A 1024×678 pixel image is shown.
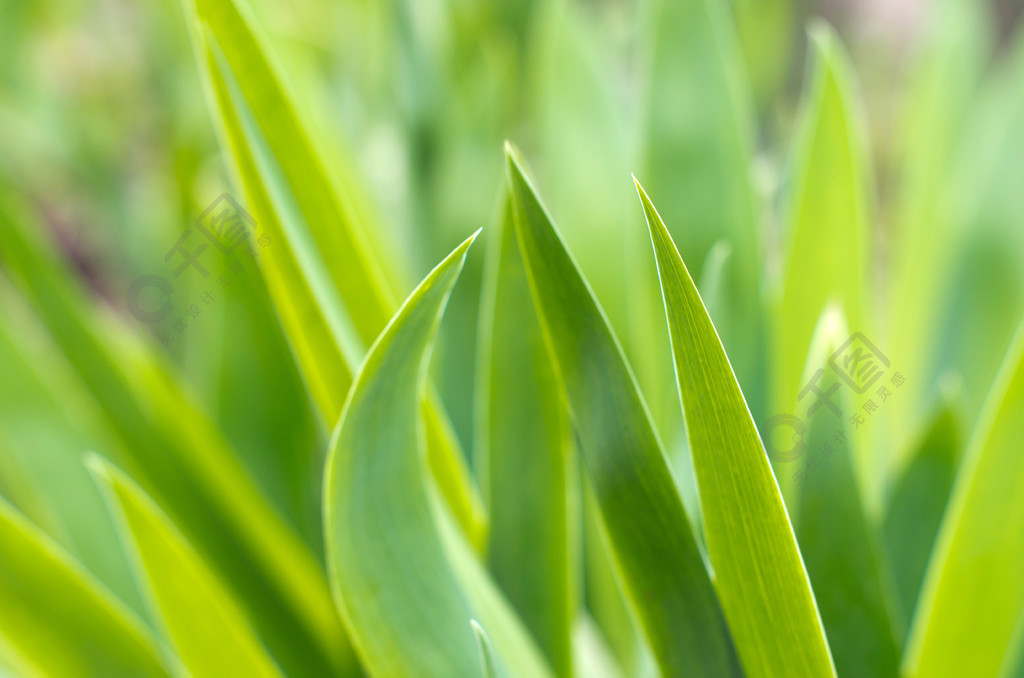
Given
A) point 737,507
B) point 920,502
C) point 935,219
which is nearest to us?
point 737,507

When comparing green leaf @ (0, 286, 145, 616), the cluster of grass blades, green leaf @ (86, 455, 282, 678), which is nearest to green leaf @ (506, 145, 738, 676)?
the cluster of grass blades

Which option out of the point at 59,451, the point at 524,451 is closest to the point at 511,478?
the point at 524,451

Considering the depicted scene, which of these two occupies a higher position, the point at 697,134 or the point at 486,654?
the point at 697,134

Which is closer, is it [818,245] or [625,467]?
[625,467]

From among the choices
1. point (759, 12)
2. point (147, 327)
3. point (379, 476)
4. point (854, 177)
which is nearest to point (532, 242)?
point (379, 476)

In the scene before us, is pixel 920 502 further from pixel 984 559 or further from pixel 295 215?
pixel 295 215

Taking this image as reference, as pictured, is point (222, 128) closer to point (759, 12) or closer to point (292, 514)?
point (292, 514)

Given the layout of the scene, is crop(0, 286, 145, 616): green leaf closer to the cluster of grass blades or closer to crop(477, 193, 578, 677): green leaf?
the cluster of grass blades
